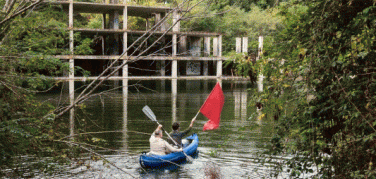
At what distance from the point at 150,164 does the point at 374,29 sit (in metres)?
7.17

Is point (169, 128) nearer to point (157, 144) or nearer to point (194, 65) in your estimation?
point (157, 144)

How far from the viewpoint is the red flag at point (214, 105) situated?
12266mm

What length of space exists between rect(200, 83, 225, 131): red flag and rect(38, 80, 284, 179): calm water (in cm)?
102

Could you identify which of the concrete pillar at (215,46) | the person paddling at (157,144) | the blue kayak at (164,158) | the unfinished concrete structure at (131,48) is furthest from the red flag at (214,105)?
the concrete pillar at (215,46)

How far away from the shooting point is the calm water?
10.3 m

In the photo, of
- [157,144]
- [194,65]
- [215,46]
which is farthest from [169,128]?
[194,65]

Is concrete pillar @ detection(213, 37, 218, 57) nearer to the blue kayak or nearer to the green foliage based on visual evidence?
the blue kayak

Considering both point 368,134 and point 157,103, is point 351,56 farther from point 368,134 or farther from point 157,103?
point 157,103

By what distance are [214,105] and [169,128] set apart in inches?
222

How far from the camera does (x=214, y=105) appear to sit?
1243 cm

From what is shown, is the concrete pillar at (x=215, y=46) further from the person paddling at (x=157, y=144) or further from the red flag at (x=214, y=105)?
the person paddling at (x=157, y=144)

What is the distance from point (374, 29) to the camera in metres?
5.47

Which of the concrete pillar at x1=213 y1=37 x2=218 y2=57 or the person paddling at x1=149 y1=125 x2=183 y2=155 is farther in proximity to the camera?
the concrete pillar at x1=213 y1=37 x2=218 y2=57

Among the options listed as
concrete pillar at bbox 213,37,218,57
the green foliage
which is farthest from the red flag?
concrete pillar at bbox 213,37,218,57
